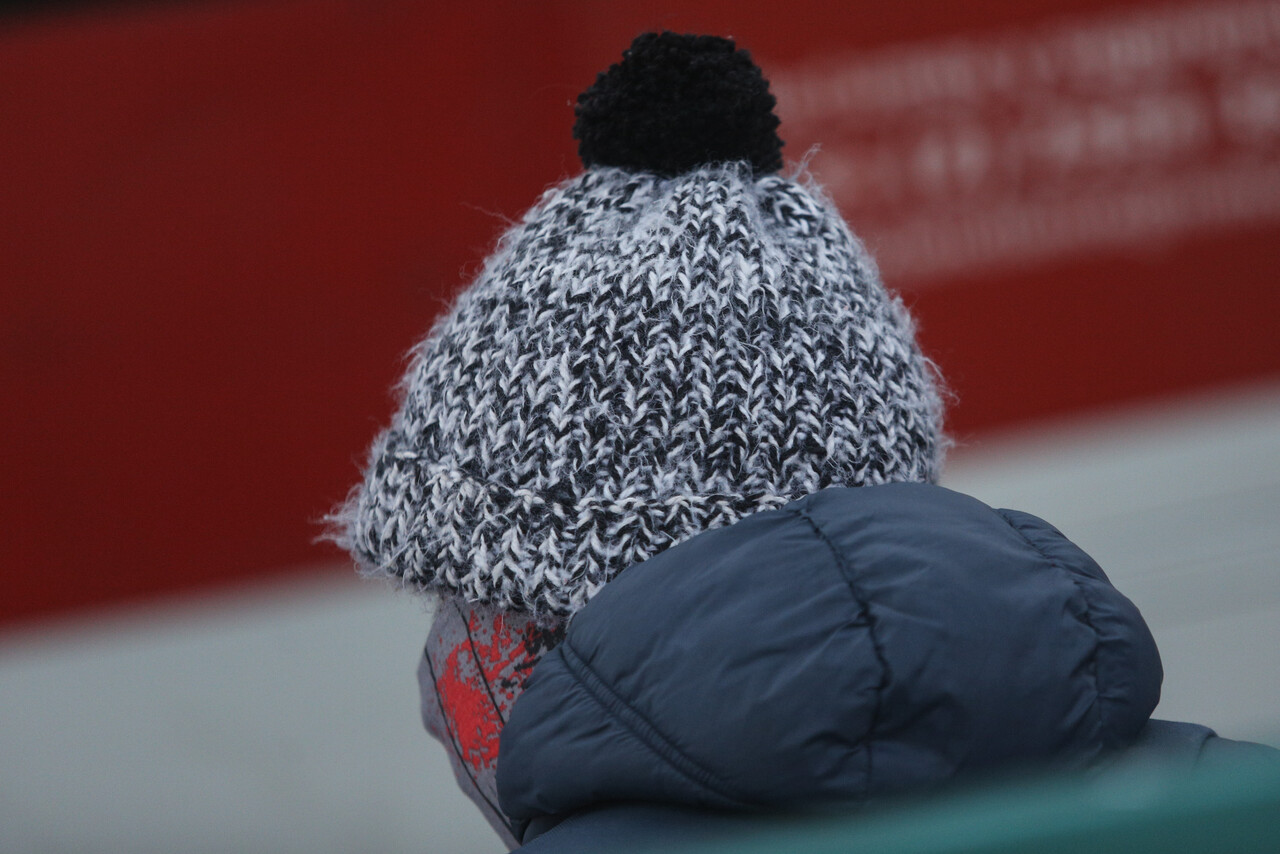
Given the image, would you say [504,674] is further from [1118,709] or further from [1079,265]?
[1079,265]

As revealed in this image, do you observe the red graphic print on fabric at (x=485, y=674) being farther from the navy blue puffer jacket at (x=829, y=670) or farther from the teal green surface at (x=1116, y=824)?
the teal green surface at (x=1116, y=824)

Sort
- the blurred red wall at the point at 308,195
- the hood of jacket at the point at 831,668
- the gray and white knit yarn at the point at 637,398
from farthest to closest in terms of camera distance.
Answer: the blurred red wall at the point at 308,195 < the gray and white knit yarn at the point at 637,398 < the hood of jacket at the point at 831,668

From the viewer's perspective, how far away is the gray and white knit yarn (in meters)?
0.90

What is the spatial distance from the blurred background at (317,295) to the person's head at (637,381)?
221 cm

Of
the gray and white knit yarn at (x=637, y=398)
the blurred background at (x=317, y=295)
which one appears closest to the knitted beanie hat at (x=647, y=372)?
the gray and white knit yarn at (x=637, y=398)

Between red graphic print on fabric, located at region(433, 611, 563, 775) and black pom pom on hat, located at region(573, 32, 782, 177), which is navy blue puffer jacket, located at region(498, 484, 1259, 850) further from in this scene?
black pom pom on hat, located at region(573, 32, 782, 177)

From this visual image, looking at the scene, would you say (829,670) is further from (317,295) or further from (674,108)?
(317,295)

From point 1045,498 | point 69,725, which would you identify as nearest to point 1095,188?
point 1045,498

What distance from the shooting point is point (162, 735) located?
127 inches

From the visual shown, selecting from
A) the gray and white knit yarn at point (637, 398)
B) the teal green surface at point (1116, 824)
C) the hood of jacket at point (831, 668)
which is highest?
the gray and white knit yarn at point (637, 398)

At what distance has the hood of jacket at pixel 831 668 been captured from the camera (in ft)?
2.27

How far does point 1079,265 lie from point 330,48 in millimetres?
2269

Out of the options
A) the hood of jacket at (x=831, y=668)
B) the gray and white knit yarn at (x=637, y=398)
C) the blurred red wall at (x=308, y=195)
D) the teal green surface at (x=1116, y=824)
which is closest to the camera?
the teal green surface at (x=1116, y=824)

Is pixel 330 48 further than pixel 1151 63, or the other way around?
pixel 1151 63
